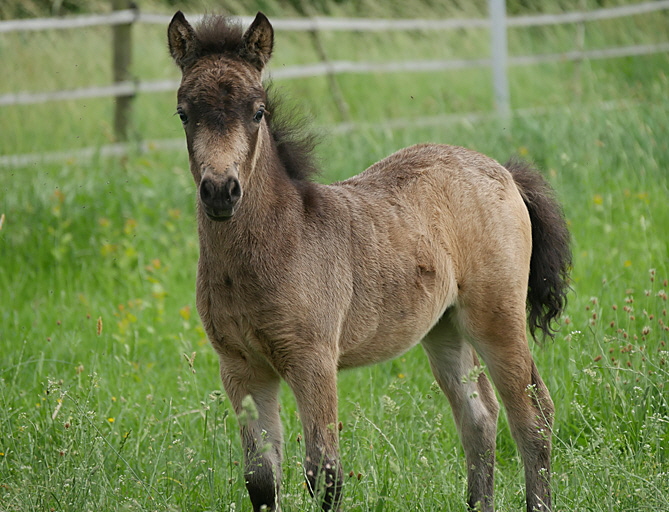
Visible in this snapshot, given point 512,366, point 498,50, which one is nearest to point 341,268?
point 512,366

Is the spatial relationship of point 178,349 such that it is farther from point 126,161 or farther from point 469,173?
point 126,161

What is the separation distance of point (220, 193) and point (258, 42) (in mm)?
836

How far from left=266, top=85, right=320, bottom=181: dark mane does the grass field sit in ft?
3.56

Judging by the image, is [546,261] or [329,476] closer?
[329,476]

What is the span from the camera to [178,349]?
525 centimetres

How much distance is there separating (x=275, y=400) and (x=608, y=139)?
5313 millimetres

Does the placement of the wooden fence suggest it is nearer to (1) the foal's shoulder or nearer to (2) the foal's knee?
(1) the foal's shoulder

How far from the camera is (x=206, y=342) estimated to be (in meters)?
5.15

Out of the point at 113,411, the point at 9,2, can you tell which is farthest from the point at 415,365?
the point at 9,2

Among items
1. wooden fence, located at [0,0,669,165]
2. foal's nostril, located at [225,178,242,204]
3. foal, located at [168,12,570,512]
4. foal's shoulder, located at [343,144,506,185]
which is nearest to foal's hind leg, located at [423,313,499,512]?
foal, located at [168,12,570,512]

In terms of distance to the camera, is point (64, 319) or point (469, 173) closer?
point (469, 173)

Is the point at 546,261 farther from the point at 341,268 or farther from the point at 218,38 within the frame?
the point at 218,38

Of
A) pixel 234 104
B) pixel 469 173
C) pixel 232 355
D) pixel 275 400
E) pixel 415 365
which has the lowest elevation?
pixel 415 365

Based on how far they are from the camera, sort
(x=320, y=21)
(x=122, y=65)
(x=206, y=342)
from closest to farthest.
Result: (x=206, y=342) → (x=122, y=65) → (x=320, y=21)
